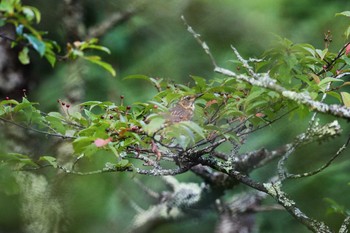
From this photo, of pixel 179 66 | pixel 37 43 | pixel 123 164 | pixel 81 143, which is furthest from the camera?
pixel 179 66

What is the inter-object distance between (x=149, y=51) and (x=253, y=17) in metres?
0.51

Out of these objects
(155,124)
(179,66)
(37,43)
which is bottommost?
(155,124)

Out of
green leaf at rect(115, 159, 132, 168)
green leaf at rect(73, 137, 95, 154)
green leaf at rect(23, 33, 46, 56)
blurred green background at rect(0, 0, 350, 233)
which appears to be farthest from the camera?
blurred green background at rect(0, 0, 350, 233)

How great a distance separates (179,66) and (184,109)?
1.17 m

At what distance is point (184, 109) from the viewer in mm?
906

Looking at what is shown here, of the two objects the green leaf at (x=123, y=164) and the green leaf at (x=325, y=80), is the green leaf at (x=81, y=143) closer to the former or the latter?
the green leaf at (x=123, y=164)

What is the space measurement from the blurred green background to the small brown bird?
24.1 inches

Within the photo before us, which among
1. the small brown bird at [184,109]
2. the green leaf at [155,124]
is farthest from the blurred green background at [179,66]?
the green leaf at [155,124]

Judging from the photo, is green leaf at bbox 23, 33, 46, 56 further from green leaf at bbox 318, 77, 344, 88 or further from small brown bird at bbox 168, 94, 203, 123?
green leaf at bbox 318, 77, 344, 88

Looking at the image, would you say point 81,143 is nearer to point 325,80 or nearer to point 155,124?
point 155,124

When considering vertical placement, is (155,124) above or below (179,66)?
below

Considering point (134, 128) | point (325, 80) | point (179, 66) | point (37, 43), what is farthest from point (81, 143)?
point (179, 66)

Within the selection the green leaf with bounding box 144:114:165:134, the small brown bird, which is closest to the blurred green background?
the small brown bird

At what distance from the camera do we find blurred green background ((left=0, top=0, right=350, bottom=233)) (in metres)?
1.69
